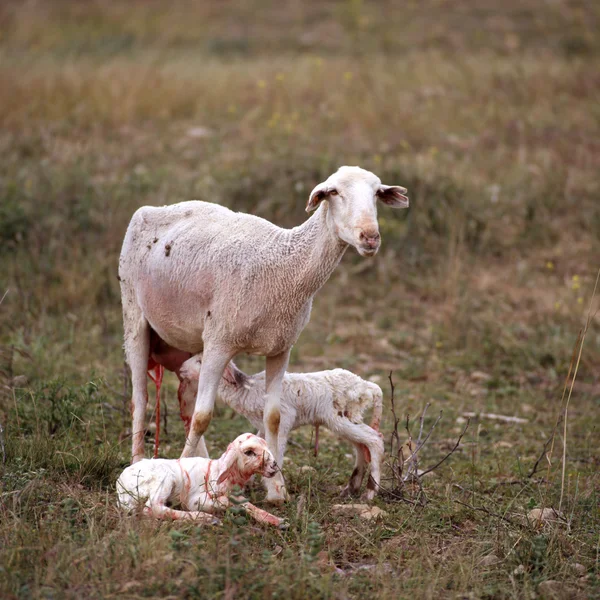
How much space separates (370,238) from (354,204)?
0.79 feet

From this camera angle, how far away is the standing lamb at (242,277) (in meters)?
4.62

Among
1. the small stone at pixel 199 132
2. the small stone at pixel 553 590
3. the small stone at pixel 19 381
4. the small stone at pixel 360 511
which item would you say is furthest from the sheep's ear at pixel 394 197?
the small stone at pixel 199 132

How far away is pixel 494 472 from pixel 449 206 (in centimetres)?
469

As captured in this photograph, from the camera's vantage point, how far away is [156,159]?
11.1 m

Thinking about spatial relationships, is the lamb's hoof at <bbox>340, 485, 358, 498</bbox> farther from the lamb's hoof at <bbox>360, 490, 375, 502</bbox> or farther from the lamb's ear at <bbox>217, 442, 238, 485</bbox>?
the lamb's ear at <bbox>217, 442, 238, 485</bbox>

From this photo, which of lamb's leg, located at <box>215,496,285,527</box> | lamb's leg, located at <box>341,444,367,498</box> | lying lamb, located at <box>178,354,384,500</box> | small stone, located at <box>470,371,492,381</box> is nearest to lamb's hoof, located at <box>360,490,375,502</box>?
lying lamb, located at <box>178,354,384,500</box>

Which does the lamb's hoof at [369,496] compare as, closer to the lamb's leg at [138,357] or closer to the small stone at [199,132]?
the lamb's leg at [138,357]

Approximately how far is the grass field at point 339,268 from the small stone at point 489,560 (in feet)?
0.05

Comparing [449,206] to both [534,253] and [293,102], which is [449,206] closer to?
[534,253]

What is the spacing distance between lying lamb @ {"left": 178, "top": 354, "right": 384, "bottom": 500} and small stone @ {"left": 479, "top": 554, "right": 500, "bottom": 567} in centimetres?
98

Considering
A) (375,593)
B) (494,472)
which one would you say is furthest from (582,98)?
(375,593)

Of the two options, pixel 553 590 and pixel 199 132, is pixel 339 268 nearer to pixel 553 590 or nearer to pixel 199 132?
pixel 199 132

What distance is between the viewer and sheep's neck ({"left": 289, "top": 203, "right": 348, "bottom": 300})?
15.3ft

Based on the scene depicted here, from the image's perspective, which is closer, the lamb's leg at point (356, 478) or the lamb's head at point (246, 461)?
the lamb's head at point (246, 461)
